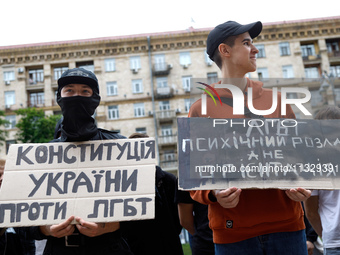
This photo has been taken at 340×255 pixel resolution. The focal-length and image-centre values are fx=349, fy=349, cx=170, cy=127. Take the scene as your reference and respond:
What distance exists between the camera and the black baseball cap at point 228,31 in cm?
243

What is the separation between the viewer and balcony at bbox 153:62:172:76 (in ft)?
103

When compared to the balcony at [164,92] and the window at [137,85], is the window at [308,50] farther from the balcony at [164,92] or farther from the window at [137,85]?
the window at [137,85]

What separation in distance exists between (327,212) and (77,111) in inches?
85.9

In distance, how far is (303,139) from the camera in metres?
2.28

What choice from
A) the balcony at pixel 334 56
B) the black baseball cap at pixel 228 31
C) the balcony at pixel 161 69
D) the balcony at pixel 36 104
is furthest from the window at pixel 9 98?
the black baseball cap at pixel 228 31

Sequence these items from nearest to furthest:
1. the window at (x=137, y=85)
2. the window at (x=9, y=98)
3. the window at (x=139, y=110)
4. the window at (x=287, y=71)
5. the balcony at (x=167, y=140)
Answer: the balcony at (x=167, y=140) → the window at (x=287, y=71) → the window at (x=139, y=110) → the window at (x=137, y=85) → the window at (x=9, y=98)

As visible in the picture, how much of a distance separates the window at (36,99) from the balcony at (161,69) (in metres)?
10.9

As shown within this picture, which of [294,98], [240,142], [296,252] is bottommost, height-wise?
[296,252]

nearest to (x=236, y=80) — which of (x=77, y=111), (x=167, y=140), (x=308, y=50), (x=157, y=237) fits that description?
(x=77, y=111)

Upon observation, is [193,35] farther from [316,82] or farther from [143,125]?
[316,82]

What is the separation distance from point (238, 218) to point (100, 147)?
3.45 feet

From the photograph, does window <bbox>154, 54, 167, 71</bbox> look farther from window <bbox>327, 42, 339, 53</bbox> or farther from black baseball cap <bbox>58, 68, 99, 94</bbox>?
black baseball cap <bbox>58, 68, 99, 94</bbox>

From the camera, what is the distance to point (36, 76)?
32.9 m

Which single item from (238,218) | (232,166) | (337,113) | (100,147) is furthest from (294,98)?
(100,147)
